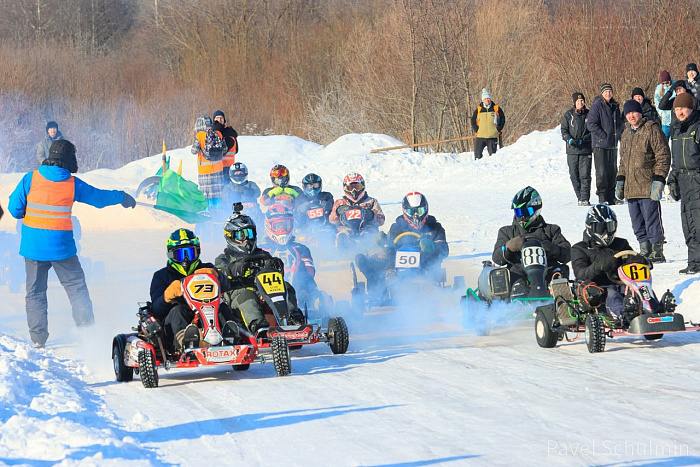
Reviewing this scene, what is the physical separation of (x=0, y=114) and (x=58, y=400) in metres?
33.3

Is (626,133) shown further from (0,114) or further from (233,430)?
(0,114)

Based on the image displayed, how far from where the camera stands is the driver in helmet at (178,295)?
952cm

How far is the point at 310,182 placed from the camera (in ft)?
57.5

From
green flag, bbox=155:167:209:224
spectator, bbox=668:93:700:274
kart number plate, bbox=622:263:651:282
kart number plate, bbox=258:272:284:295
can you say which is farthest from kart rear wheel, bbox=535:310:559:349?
green flag, bbox=155:167:209:224

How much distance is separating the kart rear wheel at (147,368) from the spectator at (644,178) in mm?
7411

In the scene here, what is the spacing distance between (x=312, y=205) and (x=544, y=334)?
7.45 meters

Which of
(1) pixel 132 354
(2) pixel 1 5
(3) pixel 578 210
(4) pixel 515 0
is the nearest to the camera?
(1) pixel 132 354

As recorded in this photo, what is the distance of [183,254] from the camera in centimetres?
1015

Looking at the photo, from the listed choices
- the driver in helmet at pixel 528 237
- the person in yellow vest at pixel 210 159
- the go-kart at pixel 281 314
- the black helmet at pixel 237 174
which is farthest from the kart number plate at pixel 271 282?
the person in yellow vest at pixel 210 159

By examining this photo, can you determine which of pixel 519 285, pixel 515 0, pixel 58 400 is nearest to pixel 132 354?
pixel 58 400

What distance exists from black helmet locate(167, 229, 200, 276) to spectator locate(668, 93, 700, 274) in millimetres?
6159

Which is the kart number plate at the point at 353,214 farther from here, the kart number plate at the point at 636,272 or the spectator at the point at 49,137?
the kart number plate at the point at 636,272

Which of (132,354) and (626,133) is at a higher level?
(626,133)

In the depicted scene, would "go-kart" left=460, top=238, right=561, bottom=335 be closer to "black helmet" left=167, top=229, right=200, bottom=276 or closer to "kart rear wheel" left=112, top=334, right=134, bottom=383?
"black helmet" left=167, top=229, right=200, bottom=276
